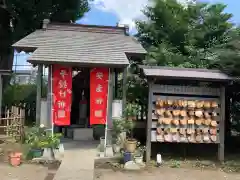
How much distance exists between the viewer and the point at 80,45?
38.4 ft

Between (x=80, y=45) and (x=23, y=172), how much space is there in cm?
478

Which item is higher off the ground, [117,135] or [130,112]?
[130,112]

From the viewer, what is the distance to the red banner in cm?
1095

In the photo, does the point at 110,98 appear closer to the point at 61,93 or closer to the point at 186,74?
the point at 61,93

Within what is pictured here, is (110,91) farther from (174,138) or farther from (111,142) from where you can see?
(174,138)

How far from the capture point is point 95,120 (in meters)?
11.1

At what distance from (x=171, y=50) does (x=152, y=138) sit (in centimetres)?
521

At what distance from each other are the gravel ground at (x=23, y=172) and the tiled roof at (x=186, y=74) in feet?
13.8

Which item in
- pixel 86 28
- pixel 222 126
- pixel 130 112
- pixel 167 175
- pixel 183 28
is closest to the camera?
pixel 167 175

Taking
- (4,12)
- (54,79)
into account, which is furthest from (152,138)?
(4,12)

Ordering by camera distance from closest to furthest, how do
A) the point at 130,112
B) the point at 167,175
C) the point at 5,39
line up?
the point at 167,175
the point at 130,112
the point at 5,39

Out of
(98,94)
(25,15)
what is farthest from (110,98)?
(25,15)

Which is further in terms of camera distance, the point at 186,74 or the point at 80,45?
the point at 80,45

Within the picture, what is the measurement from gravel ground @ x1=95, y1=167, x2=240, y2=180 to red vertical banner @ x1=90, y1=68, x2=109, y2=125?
203cm
